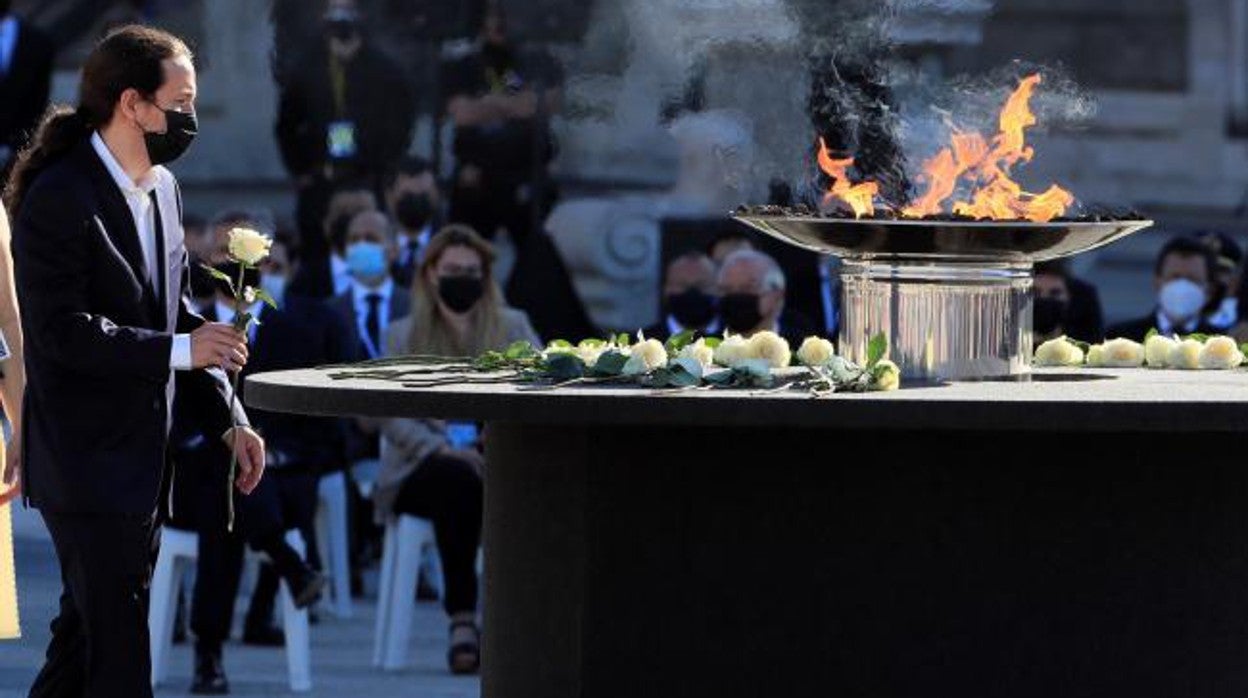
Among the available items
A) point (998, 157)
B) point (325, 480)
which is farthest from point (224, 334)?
point (325, 480)

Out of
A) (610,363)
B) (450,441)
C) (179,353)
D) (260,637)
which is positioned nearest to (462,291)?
(450,441)

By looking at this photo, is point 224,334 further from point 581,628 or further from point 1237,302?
point 1237,302

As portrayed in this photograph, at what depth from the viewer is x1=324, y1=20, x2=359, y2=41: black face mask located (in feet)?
51.1

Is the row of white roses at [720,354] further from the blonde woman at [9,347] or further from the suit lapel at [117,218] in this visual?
the blonde woman at [9,347]

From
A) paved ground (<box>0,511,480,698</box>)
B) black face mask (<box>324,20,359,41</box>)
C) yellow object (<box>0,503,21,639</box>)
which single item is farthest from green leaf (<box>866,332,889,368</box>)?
black face mask (<box>324,20,359,41</box>)

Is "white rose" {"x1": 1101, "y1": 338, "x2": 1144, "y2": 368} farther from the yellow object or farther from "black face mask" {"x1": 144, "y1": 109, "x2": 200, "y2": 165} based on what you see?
the yellow object

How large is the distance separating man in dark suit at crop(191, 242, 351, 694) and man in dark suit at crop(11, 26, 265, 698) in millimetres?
3275

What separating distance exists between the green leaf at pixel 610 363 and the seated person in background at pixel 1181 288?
5939 mm

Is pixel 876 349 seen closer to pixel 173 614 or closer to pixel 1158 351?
pixel 1158 351

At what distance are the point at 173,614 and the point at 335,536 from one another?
1.45 metres

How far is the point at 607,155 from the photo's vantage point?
1551 centimetres

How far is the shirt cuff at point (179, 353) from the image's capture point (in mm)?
6762

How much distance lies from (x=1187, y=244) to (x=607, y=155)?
3600 mm

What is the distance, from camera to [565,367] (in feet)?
23.1
